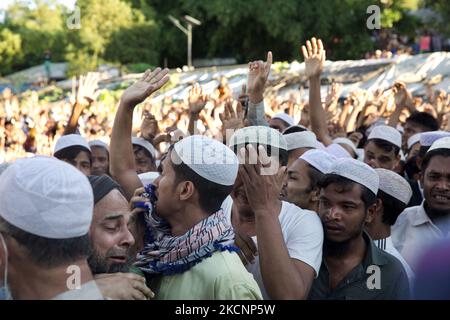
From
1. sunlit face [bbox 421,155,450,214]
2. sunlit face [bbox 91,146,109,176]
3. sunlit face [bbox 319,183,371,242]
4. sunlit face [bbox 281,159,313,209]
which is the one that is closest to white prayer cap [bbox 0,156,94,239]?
sunlit face [bbox 319,183,371,242]

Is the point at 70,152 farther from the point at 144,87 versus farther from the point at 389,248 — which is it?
the point at 389,248

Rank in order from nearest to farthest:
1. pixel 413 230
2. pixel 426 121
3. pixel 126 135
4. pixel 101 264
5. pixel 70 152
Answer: pixel 101 264 < pixel 126 135 < pixel 413 230 < pixel 70 152 < pixel 426 121

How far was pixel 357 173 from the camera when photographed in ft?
10.9

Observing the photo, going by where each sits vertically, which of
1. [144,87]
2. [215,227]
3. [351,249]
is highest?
[144,87]

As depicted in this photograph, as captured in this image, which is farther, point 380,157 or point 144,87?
point 380,157

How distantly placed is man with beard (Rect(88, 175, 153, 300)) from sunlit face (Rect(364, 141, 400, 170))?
3417 mm

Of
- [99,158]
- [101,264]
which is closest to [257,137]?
[101,264]

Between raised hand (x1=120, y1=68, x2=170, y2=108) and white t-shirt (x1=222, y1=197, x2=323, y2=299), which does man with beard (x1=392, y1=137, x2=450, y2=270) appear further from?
raised hand (x1=120, y1=68, x2=170, y2=108)

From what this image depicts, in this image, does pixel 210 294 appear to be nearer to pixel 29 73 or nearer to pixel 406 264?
pixel 406 264

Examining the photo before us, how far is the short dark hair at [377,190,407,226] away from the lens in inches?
149

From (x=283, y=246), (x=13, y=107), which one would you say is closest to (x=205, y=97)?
(x=283, y=246)

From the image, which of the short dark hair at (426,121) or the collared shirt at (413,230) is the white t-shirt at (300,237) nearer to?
the collared shirt at (413,230)

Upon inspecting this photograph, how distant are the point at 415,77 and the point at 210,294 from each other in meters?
15.5

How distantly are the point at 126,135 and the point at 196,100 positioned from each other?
196cm
